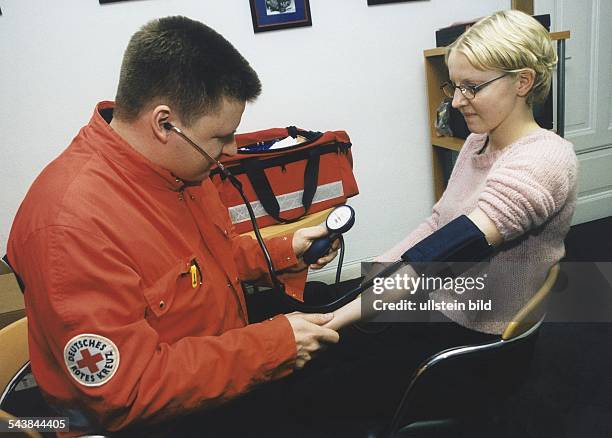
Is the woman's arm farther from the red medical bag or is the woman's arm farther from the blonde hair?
the red medical bag

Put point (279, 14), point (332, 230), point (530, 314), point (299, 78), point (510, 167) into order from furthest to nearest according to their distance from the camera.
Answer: point (299, 78), point (279, 14), point (332, 230), point (510, 167), point (530, 314)

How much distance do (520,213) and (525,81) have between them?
14.3 inches

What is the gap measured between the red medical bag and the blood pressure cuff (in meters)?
0.96

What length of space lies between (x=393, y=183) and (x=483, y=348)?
170 cm

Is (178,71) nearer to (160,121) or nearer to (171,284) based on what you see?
(160,121)

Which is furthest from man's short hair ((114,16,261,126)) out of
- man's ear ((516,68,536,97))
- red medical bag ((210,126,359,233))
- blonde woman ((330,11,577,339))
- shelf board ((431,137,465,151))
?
shelf board ((431,137,465,151))

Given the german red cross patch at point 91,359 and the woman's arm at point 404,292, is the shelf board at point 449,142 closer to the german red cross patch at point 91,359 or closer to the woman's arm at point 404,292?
the woman's arm at point 404,292

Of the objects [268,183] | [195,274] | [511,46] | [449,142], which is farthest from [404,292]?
[449,142]

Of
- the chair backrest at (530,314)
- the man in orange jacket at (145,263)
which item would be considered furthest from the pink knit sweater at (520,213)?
the man in orange jacket at (145,263)

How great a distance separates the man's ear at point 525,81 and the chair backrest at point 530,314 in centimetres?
46

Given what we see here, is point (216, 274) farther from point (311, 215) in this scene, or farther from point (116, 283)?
point (311, 215)

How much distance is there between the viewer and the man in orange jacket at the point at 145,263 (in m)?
0.70

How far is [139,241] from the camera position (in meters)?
0.81

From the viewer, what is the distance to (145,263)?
2.66 ft
